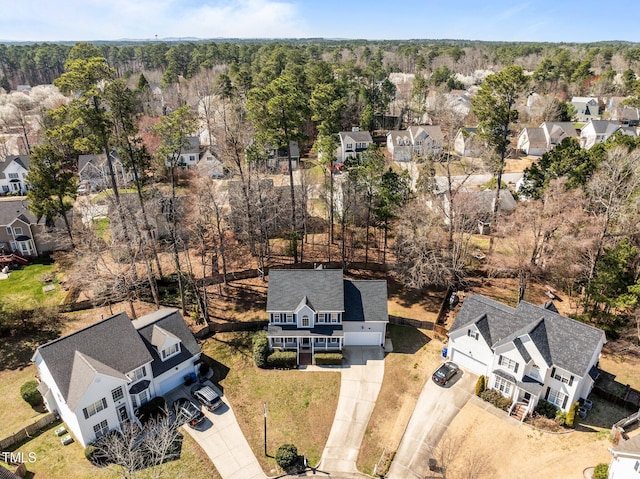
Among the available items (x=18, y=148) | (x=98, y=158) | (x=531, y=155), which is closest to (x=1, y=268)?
(x=98, y=158)

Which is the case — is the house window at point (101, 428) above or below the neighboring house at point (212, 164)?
below

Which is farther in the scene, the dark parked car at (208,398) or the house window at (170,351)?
the house window at (170,351)

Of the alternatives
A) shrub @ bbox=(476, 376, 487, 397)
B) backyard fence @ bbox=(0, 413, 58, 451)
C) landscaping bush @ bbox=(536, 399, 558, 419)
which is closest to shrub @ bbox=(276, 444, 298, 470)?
shrub @ bbox=(476, 376, 487, 397)

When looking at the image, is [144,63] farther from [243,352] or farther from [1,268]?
[243,352]

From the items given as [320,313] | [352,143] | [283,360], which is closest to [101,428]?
[283,360]

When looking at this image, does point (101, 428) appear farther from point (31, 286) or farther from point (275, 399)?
point (31, 286)

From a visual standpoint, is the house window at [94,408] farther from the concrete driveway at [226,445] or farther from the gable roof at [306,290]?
the gable roof at [306,290]

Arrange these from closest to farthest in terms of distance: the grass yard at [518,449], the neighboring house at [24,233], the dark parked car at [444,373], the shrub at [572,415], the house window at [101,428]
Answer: the grass yard at [518,449] < the house window at [101,428] < the shrub at [572,415] < the dark parked car at [444,373] < the neighboring house at [24,233]

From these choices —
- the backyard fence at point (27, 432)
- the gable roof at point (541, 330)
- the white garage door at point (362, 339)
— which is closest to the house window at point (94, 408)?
the backyard fence at point (27, 432)

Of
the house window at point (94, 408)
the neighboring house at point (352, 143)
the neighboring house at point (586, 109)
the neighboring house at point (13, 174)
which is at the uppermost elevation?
the neighboring house at point (586, 109)
